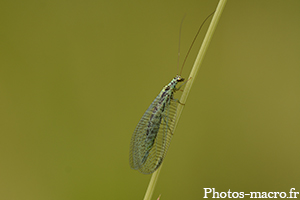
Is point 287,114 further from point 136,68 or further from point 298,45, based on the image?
point 136,68

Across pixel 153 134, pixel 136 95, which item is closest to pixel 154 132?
pixel 153 134

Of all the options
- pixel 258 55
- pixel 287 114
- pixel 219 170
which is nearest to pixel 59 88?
pixel 219 170

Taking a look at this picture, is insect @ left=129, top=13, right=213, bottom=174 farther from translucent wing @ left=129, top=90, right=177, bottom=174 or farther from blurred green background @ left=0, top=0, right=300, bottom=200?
blurred green background @ left=0, top=0, right=300, bottom=200

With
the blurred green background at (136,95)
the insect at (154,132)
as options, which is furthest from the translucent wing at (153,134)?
the blurred green background at (136,95)

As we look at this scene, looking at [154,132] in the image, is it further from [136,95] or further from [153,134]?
[136,95]

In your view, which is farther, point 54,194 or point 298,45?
point 298,45

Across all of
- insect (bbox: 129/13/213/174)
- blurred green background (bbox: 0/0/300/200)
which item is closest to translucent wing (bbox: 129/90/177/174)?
Result: insect (bbox: 129/13/213/174)

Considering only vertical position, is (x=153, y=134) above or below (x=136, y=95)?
below
